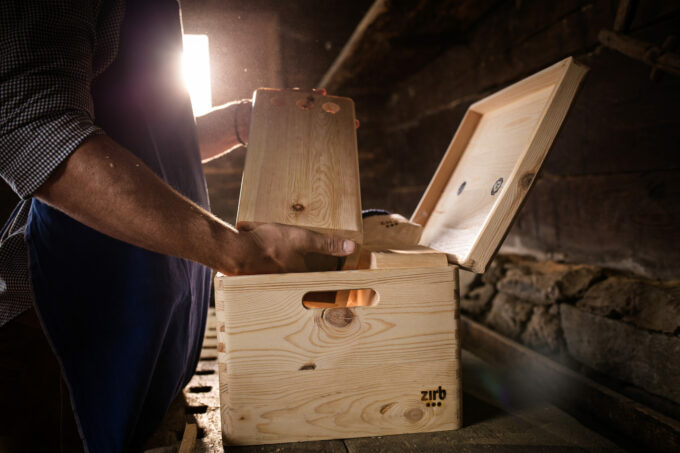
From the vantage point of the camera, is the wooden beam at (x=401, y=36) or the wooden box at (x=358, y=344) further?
the wooden beam at (x=401, y=36)

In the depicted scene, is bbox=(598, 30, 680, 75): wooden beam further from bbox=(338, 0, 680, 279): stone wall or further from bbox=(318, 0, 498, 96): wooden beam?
bbox=(318, 0, 498, 96): wooden beam

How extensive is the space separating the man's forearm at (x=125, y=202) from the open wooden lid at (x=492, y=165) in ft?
2.09

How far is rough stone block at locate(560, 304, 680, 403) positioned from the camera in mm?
1333

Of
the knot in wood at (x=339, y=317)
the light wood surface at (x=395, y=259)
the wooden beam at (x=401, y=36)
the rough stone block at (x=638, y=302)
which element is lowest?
the rough stone block at (x=638, y=302)

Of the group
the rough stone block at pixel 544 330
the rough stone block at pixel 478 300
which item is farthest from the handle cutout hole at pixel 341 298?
A: the rough stone block at pixel 478 300

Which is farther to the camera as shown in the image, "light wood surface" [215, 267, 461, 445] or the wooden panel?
the wooden panel

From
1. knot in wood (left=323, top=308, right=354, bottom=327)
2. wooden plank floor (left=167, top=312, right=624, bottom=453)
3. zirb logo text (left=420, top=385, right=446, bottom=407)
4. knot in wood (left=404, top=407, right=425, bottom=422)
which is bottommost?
wooden plank floor (left=167, top=312, right=624, bottom=453)

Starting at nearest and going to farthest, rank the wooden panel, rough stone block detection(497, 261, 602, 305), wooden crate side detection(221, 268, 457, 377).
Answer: wooden crate side detection(221, 268, 457, 377)
the wooden panel
rough stone block detection(497, 261, 602, 305)

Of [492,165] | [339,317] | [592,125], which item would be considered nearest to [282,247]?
[339,317]

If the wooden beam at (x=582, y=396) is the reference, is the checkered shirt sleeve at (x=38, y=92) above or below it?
above

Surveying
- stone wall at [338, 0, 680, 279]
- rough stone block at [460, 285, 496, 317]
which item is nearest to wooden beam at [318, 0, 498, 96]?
stone wall at [338, 0, 680, 279]

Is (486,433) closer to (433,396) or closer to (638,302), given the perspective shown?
(433,396)

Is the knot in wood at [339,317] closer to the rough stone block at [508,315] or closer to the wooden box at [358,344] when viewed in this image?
the wooden box at [358,344]

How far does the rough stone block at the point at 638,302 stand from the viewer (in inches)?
54.0
